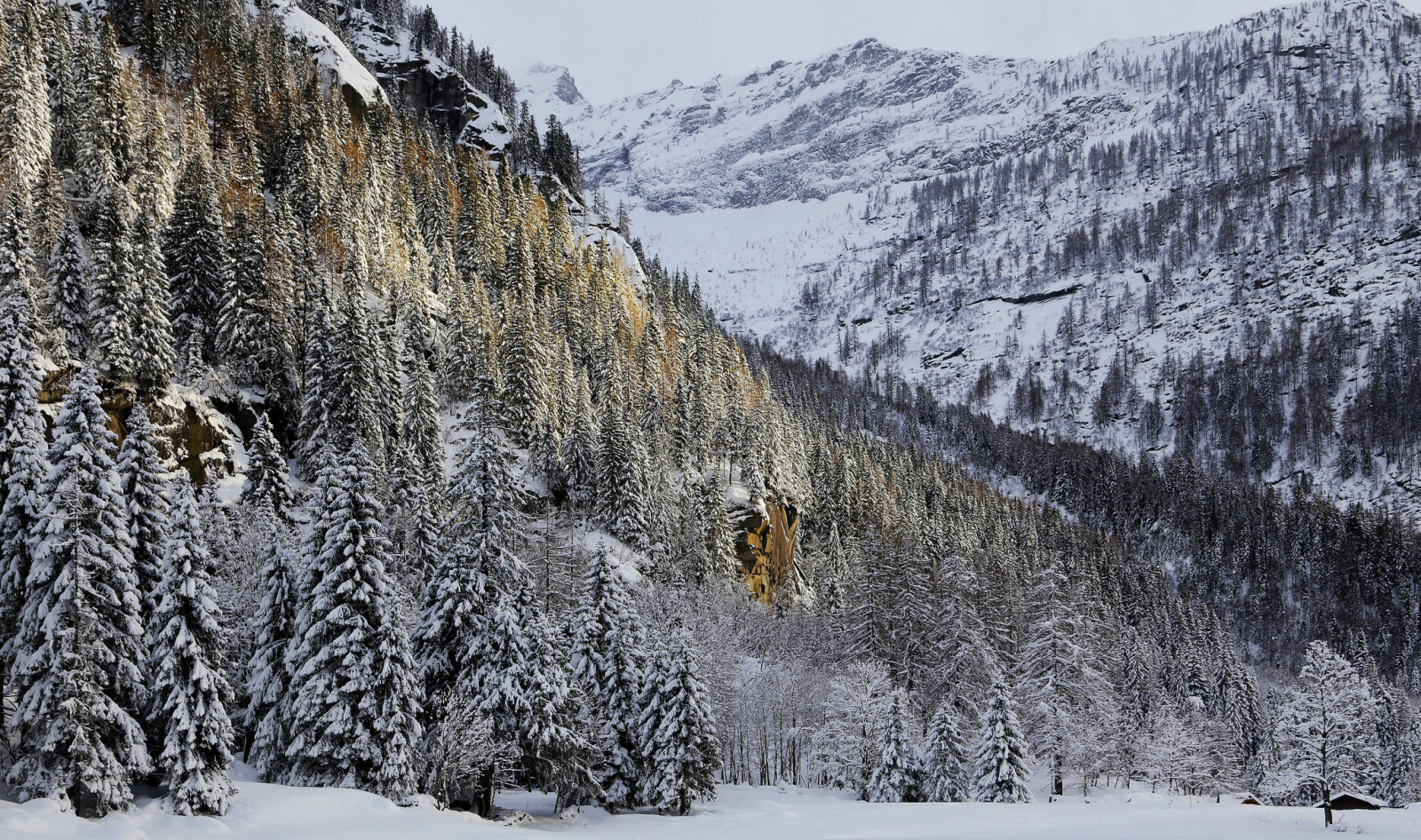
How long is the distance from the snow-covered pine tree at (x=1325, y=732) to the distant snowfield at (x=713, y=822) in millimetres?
12619

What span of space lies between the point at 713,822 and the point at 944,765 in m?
14.8

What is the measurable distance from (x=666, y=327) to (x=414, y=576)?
7400cm

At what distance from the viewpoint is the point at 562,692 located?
1298 inches

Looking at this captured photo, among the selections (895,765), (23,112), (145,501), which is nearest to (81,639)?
(145,501)

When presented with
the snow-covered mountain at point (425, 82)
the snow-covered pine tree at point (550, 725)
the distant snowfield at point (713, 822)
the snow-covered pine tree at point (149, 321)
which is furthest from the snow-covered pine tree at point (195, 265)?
the snow-covered mountain at point (425, 82)

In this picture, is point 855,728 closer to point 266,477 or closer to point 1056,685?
point 1056,685

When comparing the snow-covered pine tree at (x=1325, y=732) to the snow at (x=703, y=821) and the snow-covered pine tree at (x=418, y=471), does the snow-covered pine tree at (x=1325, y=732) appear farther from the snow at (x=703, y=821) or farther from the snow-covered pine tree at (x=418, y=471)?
the snow-covered pine tree at (x=418, y=471)

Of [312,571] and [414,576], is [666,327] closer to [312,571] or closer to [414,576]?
[414,576]

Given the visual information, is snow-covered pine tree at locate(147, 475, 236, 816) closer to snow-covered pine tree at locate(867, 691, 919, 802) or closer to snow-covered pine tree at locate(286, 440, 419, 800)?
snow-covered pine tree at locate(286, 440, 419, 800)

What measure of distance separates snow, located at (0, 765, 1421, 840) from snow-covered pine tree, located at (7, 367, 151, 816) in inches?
42.5

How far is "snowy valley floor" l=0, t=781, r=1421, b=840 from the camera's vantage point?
20.8 meters

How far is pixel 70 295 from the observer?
168ft

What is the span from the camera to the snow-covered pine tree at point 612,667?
36.7 metres

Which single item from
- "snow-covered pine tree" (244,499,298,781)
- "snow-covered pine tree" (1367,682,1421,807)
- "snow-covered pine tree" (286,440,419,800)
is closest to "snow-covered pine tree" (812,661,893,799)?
"snow-covered pine tree" (286,440,419,800)
